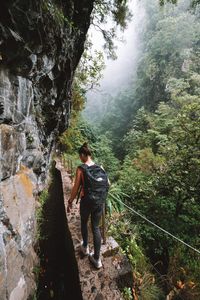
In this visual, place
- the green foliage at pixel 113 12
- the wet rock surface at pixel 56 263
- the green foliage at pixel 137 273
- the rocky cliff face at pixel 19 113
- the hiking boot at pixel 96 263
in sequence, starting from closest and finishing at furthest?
the rocky cliff face at pixel 19 113, the hiking boot at pixel 96 263, the green foliage at pixel 137 273, the wet rock surface at pixel 56 263, the green foliage at pixel 113 12

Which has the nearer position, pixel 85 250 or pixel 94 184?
pixel 94 184

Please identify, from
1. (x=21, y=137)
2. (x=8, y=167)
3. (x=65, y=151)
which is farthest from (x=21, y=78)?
(x=65, y=151)

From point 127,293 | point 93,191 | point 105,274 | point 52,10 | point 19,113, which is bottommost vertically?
point 127,293

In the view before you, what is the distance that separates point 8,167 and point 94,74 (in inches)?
401

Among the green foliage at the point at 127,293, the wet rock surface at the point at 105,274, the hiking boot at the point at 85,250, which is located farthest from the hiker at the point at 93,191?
the green foliage at the point at 127,293

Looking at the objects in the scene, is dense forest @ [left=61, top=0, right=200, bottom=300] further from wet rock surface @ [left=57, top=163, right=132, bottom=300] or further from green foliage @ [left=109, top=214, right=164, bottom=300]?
wet rock surface @ [left=57, top=163, right=132, bottom=300]

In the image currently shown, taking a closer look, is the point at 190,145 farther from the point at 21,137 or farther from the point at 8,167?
the point at 8,167

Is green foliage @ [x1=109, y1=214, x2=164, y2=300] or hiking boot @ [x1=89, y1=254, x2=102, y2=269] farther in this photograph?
green foliage @ [x1=109, y1=214, x2=164, y2=300]

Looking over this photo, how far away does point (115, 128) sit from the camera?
32.8m

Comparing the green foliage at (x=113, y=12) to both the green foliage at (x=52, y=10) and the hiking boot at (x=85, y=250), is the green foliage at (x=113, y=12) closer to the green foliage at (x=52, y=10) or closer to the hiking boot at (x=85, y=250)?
the green foliage at (x=52, y=10)

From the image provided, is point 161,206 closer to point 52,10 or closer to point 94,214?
point 94,214

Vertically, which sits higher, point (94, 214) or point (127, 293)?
point (94, 214)

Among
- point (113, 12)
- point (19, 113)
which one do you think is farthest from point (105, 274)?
point (113, 12)

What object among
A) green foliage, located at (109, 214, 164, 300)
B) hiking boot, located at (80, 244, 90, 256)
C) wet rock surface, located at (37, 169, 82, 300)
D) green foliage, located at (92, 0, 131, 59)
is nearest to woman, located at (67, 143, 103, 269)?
hiking boot, located at (80, 244, 90, 256)
